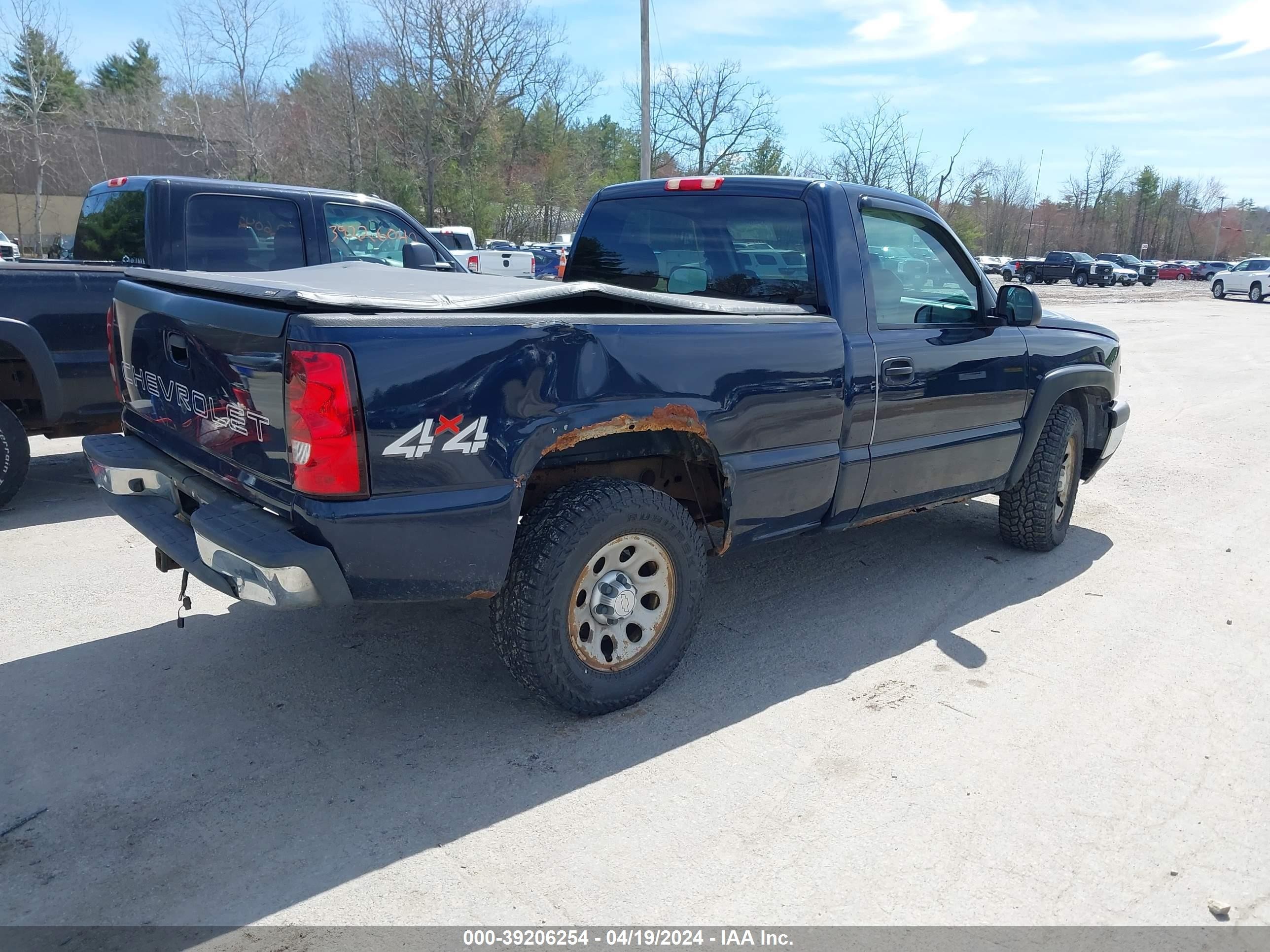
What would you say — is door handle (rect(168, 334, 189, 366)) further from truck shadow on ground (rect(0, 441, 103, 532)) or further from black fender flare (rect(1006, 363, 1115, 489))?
black fender flare (rect(1006, 363, 1115, 489))

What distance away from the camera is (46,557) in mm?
4945

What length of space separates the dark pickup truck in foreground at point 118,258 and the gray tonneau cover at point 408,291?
1.91m

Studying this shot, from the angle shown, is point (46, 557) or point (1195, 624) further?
point (46, 557)

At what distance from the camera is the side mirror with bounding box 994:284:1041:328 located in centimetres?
463

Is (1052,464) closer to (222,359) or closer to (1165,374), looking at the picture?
(222,359)

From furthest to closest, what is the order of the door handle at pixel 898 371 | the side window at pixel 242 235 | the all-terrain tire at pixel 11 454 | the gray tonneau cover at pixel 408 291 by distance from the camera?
the side window at pixel 242 235
the all-terrain tire at pixel 11 454
the door handle at pixel 898 371
the gray tonneau cover at pixel 408 291

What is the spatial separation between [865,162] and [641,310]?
3926 cm

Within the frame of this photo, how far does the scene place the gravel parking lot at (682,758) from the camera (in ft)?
8.17

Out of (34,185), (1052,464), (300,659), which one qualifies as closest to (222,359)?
(300,659)

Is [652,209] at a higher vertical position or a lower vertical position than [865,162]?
lower

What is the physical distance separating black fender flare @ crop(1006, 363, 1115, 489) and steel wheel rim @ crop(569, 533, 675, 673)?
8.38ft

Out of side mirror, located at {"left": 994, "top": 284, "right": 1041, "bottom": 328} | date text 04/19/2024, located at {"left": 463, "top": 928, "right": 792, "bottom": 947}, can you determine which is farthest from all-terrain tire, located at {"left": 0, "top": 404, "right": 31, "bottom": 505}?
side mirror, located at {"left": 994, "top": 284, "right": 1041, "bottom": 328}

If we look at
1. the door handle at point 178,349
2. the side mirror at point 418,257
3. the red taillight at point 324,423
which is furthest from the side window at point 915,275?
the side mirror at point 418,257

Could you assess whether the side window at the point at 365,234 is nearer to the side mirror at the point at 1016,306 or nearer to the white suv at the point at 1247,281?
the side mirror at the point at 1016,306
